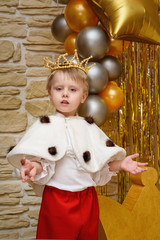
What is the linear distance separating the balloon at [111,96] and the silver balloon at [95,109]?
8cm

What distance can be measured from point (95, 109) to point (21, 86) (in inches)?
31.7

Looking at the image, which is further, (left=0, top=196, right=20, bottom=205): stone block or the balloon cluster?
(left=0, top=196, right=20, bottom=205): stone block

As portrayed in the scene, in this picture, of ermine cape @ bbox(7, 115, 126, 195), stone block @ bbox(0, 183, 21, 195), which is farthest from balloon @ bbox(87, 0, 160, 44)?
stone block @ bbox(0, 183, 21, 195)

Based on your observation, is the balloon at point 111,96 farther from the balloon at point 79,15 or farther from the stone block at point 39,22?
the stone block at point 39,22

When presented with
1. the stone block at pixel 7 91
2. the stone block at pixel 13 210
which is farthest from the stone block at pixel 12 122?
the stone block at pixel 13 210

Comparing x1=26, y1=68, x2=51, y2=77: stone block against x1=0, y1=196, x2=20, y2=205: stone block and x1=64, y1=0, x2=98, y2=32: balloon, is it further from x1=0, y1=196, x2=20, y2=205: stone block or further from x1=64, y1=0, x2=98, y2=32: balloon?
x1=0, y1=196, x2=20, y2=205: stone block

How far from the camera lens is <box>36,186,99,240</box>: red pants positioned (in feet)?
4.33

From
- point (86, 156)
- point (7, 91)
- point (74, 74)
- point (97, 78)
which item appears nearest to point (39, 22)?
point (7, 91)

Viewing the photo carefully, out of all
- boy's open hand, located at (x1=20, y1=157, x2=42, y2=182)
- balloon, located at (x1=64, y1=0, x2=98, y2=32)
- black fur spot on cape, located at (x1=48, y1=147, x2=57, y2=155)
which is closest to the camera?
boy's open hand, located at (x1=20, y1=157, x2=42, y2=182)

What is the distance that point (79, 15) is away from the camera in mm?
1845

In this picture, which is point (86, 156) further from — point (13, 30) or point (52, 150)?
point (13, 30)

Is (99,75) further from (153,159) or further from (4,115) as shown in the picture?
(4,115)

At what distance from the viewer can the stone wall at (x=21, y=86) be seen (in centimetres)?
220

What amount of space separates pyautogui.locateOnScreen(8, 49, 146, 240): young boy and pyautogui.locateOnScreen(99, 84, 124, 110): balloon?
437 millimetres
